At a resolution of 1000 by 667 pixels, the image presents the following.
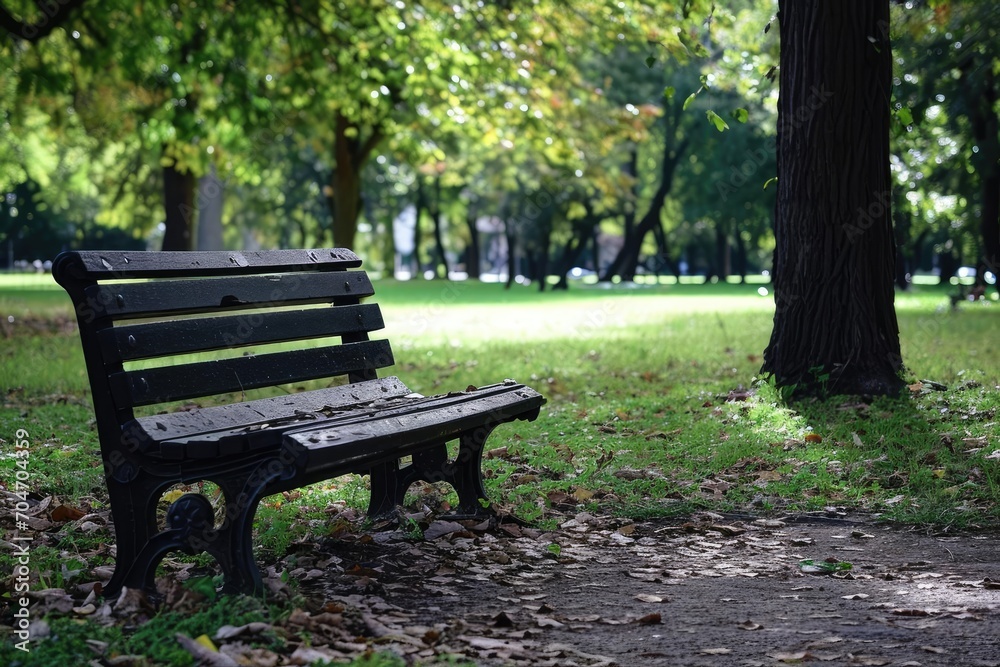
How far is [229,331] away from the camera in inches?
172

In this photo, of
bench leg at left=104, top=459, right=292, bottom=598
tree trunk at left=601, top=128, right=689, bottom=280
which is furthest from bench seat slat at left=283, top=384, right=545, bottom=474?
tree trunk at left=601, top=128, right=689, bottom=280

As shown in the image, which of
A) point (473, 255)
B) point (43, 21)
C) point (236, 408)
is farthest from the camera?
point (473, 255)

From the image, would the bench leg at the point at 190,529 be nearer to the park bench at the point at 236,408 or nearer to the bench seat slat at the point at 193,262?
the park bench at the point at 236,408

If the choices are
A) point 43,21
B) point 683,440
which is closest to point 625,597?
point 683,440

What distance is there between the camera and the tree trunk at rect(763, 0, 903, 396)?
24.7ft

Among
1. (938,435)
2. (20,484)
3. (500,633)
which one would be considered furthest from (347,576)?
(938,435)

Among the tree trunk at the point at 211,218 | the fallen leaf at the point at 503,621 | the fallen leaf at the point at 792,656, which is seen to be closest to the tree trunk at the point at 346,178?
the tree trunk at the point at 211,218

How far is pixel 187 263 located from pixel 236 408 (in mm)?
602

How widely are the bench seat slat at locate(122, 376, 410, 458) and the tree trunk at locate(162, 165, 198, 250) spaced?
1811 centimetres

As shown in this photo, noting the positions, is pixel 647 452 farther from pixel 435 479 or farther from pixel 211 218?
pixel 211 218

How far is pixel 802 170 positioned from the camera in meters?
7.64

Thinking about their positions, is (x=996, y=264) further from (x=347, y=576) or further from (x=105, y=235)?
(x=105, y=235)

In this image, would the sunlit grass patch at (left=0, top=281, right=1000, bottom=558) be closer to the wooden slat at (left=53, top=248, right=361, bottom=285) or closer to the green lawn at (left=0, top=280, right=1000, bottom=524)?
the green lawn at (left=0, top=280, right=1000, bottom=524)

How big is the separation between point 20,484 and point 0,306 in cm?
1845
